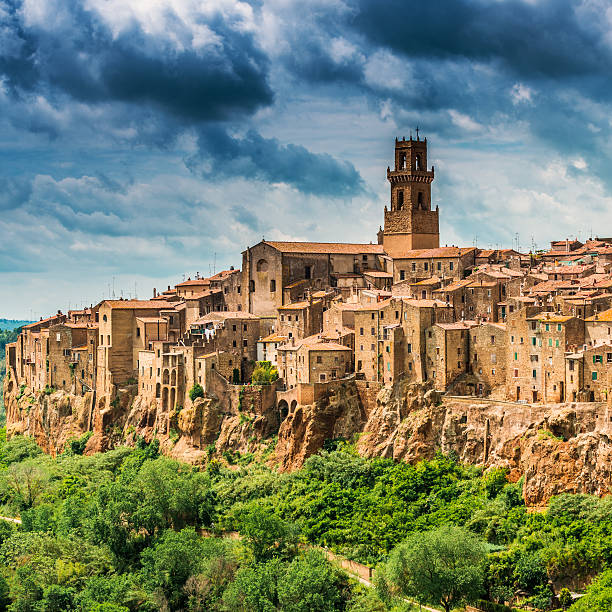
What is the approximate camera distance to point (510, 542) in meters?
58.2

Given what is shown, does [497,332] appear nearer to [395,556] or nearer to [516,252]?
[395,556]

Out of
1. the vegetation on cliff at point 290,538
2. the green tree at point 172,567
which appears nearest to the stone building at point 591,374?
the vegetation on cliff at point 290,538

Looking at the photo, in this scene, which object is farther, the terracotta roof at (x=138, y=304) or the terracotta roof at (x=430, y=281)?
the terracotta roof at (x=138, y=304)

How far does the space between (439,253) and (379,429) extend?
20.5 meters

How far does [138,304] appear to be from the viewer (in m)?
87.5

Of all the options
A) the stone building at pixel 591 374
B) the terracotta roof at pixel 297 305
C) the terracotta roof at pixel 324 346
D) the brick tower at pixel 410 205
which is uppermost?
the brick tower at pixel 410 205

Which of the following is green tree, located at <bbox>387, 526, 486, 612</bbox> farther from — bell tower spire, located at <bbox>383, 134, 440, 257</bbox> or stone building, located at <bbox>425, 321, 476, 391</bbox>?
bell tower spire, located at <bbox>383, 134, 440, 257</bbox>

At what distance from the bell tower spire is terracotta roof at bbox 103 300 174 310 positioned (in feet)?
63.6

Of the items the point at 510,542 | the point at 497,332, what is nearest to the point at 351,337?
the point at 497,332

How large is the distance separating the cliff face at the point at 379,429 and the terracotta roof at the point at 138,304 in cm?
674

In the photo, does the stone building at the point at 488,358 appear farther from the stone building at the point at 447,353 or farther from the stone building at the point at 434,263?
the stone building at the point at 434,263

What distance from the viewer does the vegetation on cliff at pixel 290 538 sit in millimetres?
55781

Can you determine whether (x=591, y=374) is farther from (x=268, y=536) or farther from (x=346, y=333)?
(x=268, y=536)

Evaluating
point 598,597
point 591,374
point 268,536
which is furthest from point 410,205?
point 598,597
